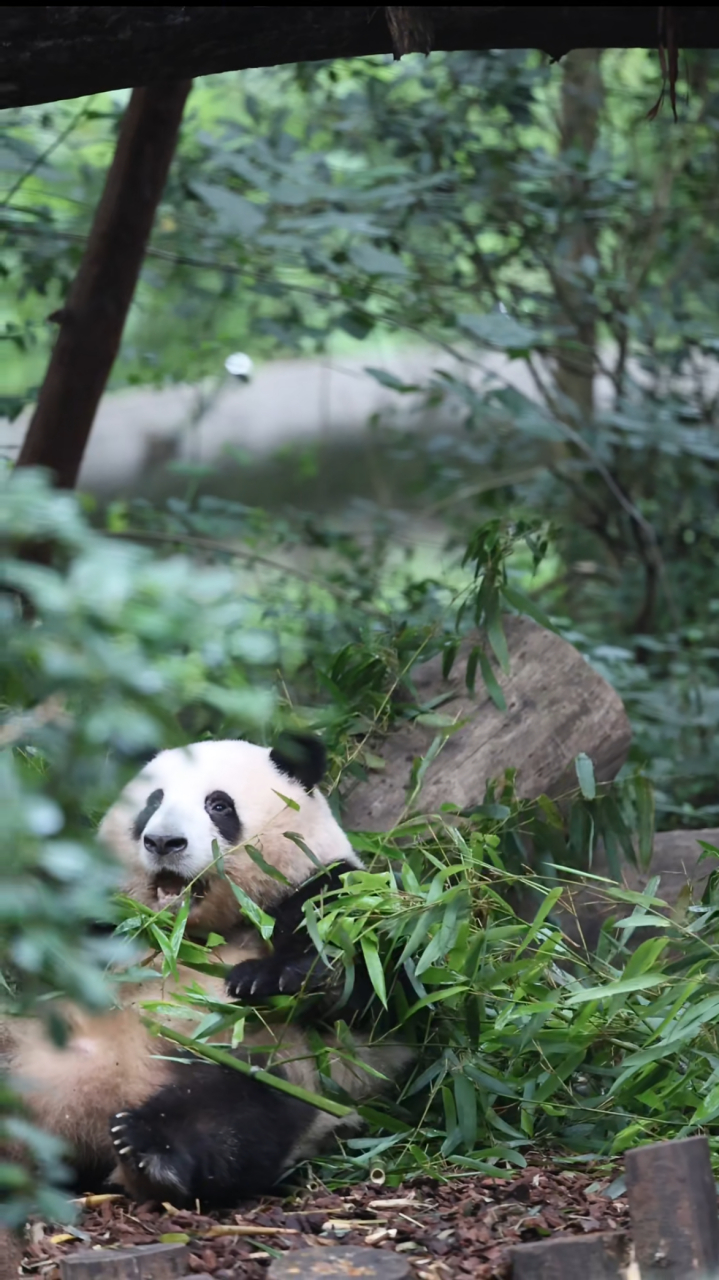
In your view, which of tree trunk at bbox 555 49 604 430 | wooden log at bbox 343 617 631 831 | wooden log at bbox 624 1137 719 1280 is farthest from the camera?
tree trunk at bbox 555 49 604 430

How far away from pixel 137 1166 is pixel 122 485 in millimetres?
6510

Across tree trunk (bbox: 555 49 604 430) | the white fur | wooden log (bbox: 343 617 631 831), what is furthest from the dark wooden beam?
tree trunk (bbox: 555 49 604 430)

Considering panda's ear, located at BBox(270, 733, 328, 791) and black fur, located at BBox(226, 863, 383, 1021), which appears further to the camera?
panda's ear, located at BBox(270, 733, 328, 791)

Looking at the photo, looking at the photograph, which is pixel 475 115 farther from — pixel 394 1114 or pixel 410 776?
pixel 394 1114

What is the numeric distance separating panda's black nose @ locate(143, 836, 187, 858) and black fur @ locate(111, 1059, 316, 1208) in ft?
1.16

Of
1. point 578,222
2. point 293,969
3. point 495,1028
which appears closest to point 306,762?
A: point 293,969

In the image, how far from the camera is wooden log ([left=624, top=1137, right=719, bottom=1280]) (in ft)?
5.04

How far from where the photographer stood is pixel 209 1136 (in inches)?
78.5

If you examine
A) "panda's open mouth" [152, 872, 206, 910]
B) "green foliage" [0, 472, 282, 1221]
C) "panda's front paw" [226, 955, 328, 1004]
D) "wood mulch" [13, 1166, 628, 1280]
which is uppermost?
"green foliage" [0, 472, 282, 1221]

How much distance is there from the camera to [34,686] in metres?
1.09

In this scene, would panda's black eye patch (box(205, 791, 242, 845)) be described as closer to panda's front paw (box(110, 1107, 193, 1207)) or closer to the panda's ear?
the panda's ear

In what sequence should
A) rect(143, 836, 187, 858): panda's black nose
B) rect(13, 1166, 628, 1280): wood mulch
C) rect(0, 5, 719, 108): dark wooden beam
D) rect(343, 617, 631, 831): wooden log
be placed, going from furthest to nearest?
1. rect(343, 617, 631, 831): wooden log
2. rect(143, 836, 187, 858): panda's black nose
3. rect(0, 5, 719, 108): dark wooden beam
4. rect(13, 1166, 628, 1280): wood mulch

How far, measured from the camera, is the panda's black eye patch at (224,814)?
94.8 inches

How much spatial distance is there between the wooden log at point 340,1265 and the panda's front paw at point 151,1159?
0.36 meters
